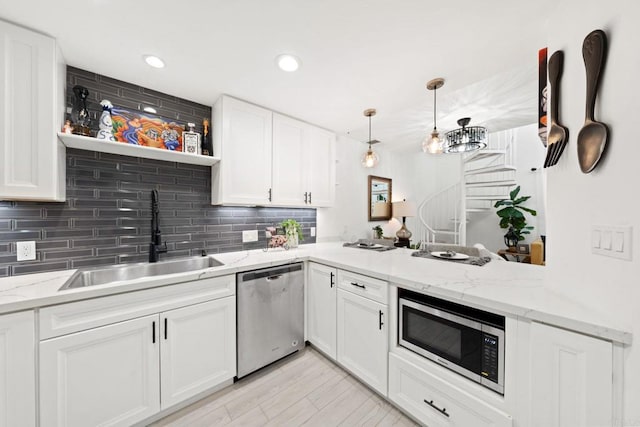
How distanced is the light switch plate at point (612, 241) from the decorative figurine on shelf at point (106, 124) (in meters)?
2.66

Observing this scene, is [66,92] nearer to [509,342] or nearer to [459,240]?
[509,342]

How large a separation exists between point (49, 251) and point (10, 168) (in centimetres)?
56

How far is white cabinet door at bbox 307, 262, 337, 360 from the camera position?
185 cm

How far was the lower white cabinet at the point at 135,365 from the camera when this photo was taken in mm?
1107

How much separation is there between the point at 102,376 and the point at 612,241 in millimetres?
2362

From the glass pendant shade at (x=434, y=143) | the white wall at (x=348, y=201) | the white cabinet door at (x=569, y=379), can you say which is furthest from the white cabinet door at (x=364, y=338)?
the glass pendant shade at (x=434, y=143)

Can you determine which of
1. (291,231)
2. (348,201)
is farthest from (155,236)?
(348,201)

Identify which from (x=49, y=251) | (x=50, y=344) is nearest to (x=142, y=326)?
(x=50, y=344)

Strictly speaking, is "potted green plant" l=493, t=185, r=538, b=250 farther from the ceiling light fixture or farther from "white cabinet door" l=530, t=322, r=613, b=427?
"white cabinet door" l=530, t=322, r=613, b=427

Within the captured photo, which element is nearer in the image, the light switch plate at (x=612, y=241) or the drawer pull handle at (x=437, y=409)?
the light switch plate at (x=612, y=241)

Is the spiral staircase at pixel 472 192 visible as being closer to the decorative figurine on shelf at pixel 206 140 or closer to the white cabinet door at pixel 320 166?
the white cabinet door at pixel 320 166

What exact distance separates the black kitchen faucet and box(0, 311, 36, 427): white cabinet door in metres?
0.75

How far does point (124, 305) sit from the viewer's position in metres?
1.26

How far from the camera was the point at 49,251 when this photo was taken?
1473mm
